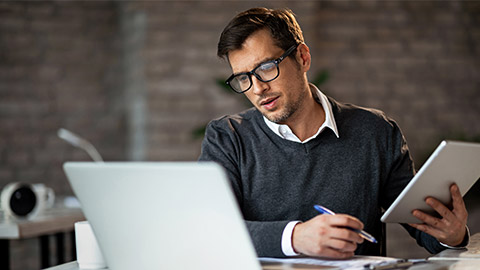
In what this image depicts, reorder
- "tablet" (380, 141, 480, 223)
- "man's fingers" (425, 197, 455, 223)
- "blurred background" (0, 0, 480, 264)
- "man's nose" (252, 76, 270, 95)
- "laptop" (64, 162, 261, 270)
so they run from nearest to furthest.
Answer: "laptop" (64, 162, 261, 270) < "tablet" (380, 141, 480, 223) < "man's fingers" (425, 197, 455, 223) < "man's nose" (252, 76, 270, 95) < "blurred background" (0, 0, 480, 264)

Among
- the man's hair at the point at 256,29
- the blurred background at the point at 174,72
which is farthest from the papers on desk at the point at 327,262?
the blurred background at the point at 174,72

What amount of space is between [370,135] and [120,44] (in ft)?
10.9

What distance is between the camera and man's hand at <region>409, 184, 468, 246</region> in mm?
1369

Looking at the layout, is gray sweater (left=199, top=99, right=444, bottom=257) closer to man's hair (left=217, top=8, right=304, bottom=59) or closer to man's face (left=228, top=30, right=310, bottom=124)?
man's face (left=228, top=30, right=310, bottom=124)

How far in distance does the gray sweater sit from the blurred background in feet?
8.54

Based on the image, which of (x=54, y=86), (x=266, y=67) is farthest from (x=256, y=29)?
(x=54, y=86)

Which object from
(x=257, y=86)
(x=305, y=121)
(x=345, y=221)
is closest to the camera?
(x=345, y=221)

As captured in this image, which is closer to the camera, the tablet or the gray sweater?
the tablet

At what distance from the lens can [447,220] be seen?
140cm

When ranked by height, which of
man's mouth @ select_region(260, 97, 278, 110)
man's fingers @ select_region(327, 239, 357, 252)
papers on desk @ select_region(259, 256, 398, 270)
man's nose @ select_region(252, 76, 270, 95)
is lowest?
papers on desk @ select_region(259, 256, 398, 270)

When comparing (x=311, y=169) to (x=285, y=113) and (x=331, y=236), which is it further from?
(x=331, y=236)

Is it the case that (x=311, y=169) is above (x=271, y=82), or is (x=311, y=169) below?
below

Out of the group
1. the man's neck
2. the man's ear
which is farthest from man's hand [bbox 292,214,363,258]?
A: the man's ear

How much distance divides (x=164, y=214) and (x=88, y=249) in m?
0.37
